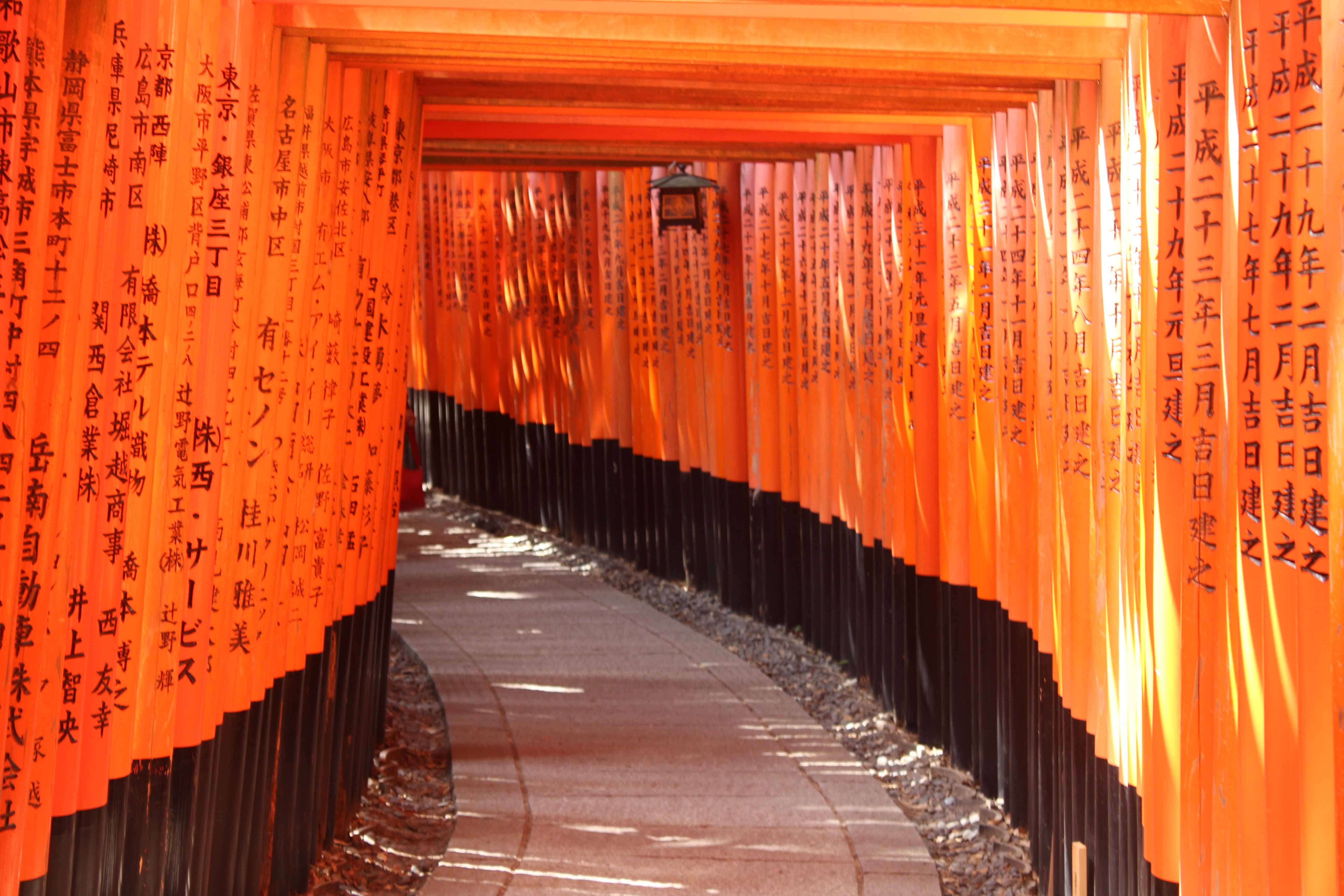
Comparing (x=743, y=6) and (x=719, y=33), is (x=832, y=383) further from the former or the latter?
(x=743, y=6)

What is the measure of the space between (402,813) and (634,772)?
1083 millimetres

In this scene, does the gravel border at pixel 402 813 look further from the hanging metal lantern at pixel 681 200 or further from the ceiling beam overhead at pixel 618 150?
the hanging metal lantern at pixel 681 200

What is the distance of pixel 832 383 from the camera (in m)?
8.74

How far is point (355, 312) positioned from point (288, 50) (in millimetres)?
1334

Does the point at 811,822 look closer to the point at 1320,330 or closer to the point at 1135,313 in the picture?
the point at 1135,313

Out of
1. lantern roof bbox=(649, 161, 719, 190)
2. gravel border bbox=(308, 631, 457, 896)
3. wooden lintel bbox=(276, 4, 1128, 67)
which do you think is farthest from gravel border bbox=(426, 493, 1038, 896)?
wooden lintel bbox=(276, 4, 1128, 67)

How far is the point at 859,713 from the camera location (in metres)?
8.07

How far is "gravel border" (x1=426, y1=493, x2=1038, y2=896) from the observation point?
5.80m

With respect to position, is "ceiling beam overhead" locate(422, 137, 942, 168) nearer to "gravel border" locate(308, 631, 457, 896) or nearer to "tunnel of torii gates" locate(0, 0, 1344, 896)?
"tunnel of torii gates" locate(0, 0, 1344, 896)

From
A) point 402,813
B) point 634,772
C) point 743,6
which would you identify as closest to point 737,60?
point 743,6

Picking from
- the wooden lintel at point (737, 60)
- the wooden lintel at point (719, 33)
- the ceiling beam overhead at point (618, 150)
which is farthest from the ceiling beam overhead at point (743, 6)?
the ceiling beam overhead at point (618, 150)

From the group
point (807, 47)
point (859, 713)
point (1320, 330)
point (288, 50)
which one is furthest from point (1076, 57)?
point (859, 713)

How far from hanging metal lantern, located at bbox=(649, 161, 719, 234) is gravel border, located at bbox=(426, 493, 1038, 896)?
9.13ft

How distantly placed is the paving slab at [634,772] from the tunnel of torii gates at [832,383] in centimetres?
60
